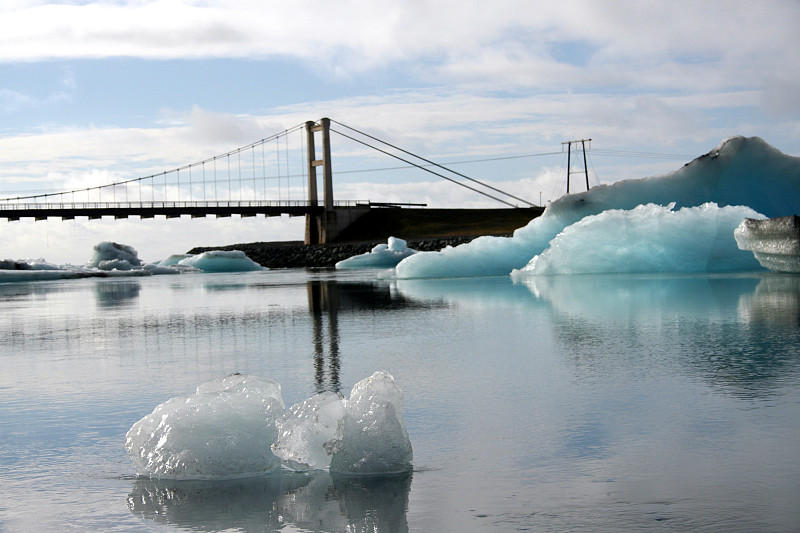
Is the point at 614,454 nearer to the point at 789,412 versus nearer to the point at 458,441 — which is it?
the point at 458,441

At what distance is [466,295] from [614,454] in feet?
23.3

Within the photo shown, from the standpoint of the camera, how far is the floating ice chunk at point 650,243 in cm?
1287

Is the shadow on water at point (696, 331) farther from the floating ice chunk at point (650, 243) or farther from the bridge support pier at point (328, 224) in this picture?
the bridge support pier at point (328, 224)

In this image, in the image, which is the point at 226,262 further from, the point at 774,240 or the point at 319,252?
the point at 774,240

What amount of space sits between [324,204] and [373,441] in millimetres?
46060

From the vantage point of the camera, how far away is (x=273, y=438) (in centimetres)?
223

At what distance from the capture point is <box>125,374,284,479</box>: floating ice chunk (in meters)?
2.15

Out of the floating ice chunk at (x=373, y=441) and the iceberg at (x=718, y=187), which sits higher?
the iceberg at (x=718, y=187)

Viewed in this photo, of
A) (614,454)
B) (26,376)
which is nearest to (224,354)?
(26,376)

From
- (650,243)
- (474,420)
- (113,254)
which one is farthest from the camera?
(113,254)

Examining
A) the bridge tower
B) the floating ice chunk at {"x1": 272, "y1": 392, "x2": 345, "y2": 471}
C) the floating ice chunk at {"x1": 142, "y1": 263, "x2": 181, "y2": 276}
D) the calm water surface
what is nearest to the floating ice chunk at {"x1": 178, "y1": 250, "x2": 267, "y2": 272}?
the floating ice chunk at {"x1": 142, "y1": 263, "x2": 181, "y2": 276}

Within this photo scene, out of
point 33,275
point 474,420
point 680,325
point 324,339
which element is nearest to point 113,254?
point 33,275

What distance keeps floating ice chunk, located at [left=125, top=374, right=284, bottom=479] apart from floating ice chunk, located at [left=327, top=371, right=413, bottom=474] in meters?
0.20

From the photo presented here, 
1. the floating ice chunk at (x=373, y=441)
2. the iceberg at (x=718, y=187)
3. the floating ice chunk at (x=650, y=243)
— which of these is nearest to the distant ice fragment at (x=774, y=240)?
the floating ice chunk at (x=650, y=243)
